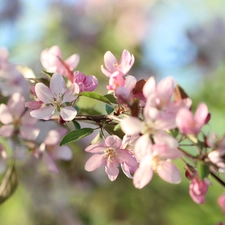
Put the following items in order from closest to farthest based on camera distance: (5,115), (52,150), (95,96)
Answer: (95,96) < (5,115) < (52,150)

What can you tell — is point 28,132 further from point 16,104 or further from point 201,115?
point 201,115

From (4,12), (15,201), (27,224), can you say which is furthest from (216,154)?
(4,12)

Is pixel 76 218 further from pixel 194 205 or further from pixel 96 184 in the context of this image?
pixel 194 205

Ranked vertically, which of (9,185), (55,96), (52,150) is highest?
(55,96)

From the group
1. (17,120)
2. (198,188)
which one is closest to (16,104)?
(17,120)

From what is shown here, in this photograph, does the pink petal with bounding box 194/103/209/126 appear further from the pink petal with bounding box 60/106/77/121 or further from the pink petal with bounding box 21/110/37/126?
the pink petal with bounding box 21/110/37/126

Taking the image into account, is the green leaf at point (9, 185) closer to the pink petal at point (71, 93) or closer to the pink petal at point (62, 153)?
the pink petal at point (62, 153)
